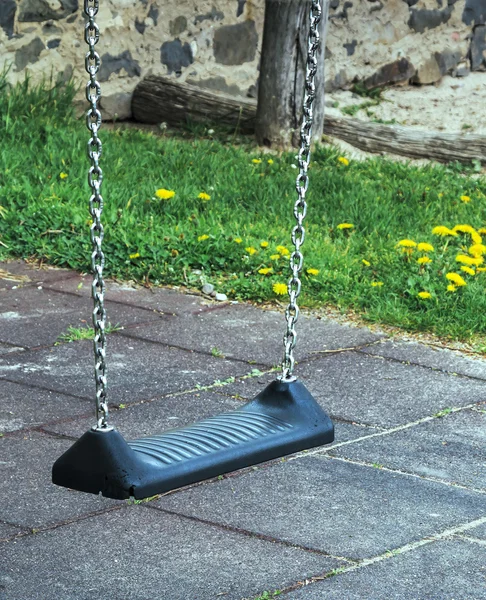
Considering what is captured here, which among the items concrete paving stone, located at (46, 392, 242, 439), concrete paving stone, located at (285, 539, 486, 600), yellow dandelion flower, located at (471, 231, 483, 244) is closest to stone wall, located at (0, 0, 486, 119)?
yellow dandelion flower, located at (471, 231, 483, 244)

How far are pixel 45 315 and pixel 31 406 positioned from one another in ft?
3.30

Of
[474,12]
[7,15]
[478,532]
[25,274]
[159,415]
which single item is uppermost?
[474,12]

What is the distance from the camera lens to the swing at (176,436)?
7.70 feet

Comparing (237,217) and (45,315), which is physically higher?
(237,217)

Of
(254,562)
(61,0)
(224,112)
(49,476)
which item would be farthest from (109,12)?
(254,562)

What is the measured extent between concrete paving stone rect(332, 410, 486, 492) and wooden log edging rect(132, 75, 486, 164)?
4666 millimetres

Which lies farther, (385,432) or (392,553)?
(385,432)

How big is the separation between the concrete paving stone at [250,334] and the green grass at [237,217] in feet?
0.63

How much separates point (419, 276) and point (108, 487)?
107 inches

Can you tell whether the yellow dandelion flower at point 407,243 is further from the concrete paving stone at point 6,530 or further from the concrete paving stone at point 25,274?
the concrete paving stone at point 6,530

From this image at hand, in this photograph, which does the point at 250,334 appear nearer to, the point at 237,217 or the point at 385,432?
the point at 385,432

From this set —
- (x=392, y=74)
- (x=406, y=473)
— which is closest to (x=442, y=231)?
(x=406, y=473)

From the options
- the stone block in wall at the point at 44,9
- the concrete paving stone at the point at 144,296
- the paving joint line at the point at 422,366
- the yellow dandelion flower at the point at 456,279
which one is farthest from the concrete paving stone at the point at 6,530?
the stone block in wall at the point at 44,9

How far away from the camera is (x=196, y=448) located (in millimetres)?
2549
